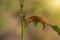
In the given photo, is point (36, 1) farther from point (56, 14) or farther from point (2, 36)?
point (2, 36)

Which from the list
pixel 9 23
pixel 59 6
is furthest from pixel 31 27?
pixel 59 6

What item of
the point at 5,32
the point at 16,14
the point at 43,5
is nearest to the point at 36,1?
the point at 43,5

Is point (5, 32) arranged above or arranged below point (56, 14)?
below

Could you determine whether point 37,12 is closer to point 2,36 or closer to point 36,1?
point 36,1

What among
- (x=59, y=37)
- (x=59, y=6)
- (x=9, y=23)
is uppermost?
(x=59, y=6)

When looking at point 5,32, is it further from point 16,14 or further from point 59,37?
point 59,37

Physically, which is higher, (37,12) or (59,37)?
(37,12)
